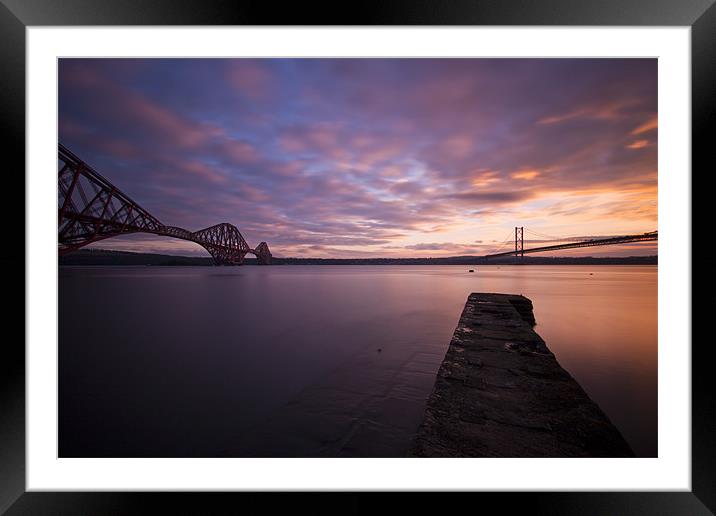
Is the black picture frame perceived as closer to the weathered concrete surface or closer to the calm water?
the weathered concrete surface

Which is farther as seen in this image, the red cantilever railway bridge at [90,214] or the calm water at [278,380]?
the red cantilever railway bridge at [90,214]

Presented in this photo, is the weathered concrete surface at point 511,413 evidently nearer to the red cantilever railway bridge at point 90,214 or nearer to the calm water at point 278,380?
the calm water at point 278,380

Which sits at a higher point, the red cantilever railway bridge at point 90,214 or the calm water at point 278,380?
the red cantilever railway bridge at point 90,214

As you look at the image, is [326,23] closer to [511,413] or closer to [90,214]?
[511,413]

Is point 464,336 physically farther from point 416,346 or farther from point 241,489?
point 241,489

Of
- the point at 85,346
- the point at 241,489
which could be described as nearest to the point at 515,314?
the point at 241,489

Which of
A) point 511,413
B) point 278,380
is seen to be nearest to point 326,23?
point 511,413

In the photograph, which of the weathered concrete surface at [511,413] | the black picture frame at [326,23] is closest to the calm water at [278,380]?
the weathered concrete surface at [511,413]
